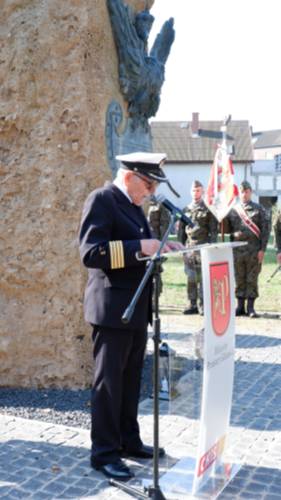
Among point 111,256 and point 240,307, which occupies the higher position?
point 111,256

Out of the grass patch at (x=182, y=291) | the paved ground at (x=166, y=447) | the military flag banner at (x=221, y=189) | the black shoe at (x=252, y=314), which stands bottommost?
the paved ground at (x=166, y=447)

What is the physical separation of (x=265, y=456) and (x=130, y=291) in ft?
5.02

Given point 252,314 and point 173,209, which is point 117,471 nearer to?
point 173,209

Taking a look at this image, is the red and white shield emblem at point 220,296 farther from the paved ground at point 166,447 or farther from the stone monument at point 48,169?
the stone monument at point 48,169

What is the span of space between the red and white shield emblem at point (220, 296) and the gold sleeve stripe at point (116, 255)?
560 millimetres

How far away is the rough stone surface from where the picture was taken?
521cm

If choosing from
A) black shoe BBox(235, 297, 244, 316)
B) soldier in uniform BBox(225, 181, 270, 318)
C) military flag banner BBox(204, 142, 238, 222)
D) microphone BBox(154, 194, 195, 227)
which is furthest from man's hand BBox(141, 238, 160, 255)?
black shoe BBox(235, 297, 244, 316)

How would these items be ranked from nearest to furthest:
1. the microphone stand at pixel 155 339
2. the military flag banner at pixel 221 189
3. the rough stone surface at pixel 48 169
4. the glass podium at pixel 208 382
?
1. the microphone stand at pixel 155 339
2. the glass podium at pixel 208 382
3. the rough stone surface at pixel 48 169
4. the military flag banner at pixel 221 189

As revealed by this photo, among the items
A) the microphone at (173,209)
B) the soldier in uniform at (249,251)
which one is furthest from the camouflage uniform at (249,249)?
the microphone at (173,209)

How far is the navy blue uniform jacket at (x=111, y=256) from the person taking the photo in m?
3.62

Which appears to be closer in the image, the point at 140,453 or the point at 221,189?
the point at 140,453

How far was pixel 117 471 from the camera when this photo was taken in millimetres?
A: 3832

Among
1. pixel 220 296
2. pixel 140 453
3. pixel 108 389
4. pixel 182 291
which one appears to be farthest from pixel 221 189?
pixel 220 296

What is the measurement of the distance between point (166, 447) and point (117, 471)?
2.02ft
